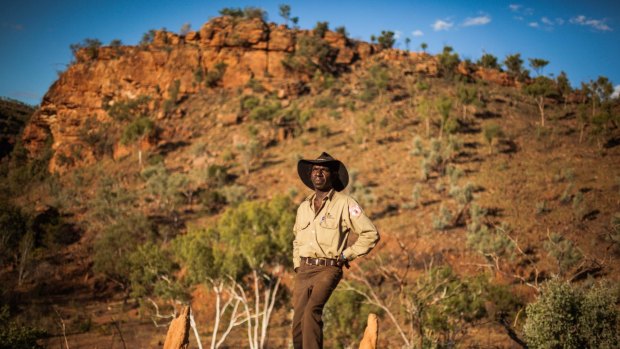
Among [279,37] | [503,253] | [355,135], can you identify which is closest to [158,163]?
[355,135]

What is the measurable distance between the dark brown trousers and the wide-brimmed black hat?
836 mm

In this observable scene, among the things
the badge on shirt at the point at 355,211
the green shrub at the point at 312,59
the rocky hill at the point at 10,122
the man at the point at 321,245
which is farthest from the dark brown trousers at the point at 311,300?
the rocky hill at the point at 10,122

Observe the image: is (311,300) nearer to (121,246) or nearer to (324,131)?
(121,246)

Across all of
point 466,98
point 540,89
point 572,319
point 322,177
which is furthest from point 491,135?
point 322,177

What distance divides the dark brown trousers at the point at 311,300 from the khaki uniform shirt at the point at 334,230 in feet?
0.45

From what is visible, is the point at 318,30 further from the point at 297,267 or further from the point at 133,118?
the point at 297,267

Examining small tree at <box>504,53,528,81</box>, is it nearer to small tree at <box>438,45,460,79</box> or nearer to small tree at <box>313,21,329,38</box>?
small tree at <box>438,45,460,79</box>

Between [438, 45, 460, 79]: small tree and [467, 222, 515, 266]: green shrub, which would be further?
[438, 45, 460, 79]: small tree

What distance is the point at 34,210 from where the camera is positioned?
98.6 feet

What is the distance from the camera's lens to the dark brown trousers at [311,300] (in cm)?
321

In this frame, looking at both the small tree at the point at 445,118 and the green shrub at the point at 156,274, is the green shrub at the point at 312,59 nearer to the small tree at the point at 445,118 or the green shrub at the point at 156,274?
the small tree at the point at 445,118

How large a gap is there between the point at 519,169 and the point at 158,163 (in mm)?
31694

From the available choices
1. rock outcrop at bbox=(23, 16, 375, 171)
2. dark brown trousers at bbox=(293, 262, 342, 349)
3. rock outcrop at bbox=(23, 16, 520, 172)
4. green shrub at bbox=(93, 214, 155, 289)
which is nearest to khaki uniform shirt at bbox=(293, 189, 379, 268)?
dark brown trousers at bbox=(293, 262, 342, 349)

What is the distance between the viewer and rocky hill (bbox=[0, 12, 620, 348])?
1499cm
